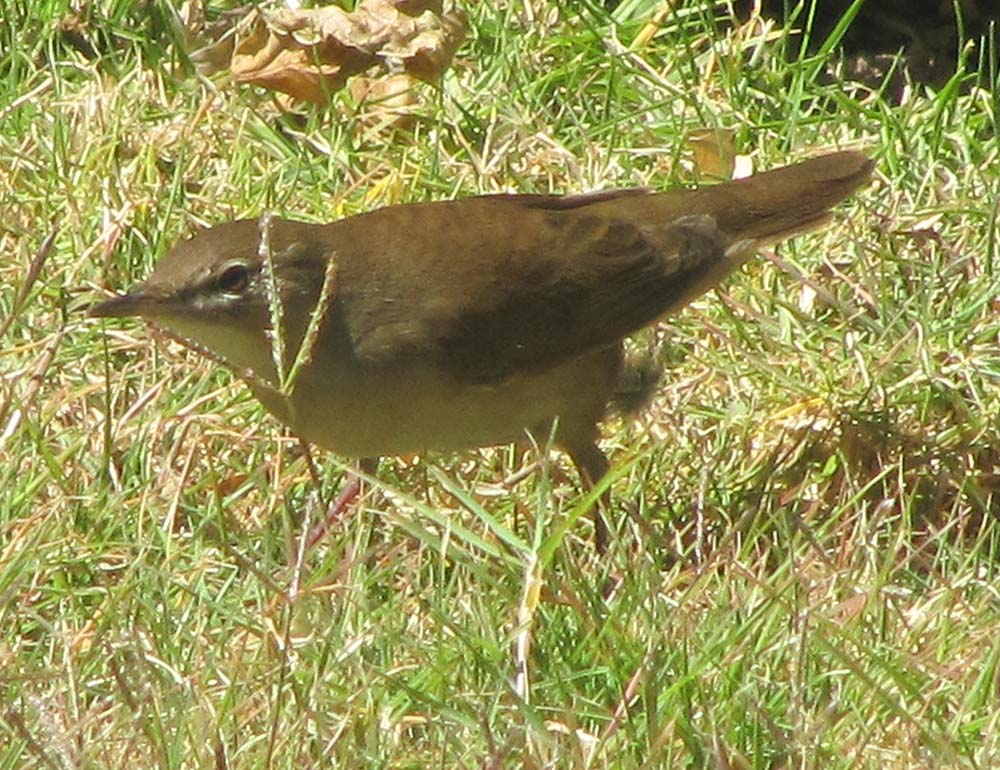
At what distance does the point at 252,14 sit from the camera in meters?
6.84

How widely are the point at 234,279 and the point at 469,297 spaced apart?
65 centimetres

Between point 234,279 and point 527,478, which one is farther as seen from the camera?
point 527,478

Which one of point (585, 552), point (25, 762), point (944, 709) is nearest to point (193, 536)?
point (585, 552)

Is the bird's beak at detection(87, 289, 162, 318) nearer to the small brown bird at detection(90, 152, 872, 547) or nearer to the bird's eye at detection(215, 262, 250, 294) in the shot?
the small brown bird at detection(90, 152, 872, 547)

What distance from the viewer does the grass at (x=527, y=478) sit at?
4.00m

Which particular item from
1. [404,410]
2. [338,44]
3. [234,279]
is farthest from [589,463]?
[338,44]

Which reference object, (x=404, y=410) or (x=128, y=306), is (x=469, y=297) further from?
(x=128, y=306)

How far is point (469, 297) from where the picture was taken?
209 inches

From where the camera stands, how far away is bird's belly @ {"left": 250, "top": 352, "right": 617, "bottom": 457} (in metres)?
5.03

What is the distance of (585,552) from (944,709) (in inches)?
45.9

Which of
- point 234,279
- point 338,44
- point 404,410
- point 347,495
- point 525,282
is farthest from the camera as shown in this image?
point 338,44

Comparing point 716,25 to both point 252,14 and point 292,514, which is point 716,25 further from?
point 292,514

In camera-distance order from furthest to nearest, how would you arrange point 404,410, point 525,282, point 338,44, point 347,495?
point 338,44
point 525,282
point 347,495
point 404,410

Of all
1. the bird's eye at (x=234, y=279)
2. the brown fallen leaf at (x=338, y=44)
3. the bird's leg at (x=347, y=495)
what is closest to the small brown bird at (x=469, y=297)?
the bird's eye at (x=234, y=279)
